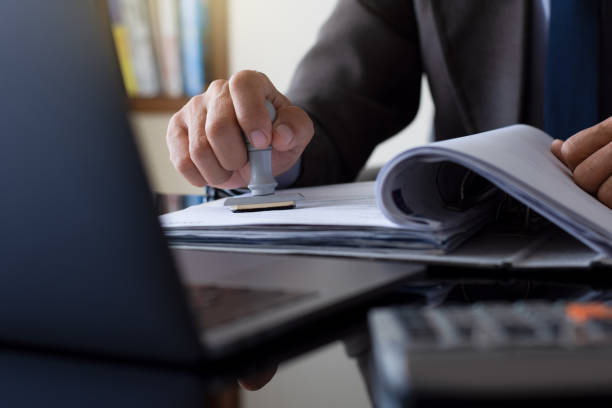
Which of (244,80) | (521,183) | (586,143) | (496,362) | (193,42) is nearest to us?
(496,362)

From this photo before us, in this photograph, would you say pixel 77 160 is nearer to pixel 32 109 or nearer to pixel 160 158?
pixel 32 109

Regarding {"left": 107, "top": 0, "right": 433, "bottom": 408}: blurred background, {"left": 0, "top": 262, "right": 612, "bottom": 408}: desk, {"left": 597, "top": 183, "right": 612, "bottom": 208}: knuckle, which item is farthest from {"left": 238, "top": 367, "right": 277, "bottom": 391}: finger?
{"left": 107, "top": 0, "right": 433, "bottom": 408}: blurred background

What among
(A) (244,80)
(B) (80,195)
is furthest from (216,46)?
(B) (80,195)

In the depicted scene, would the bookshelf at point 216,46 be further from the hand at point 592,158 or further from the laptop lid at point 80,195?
the laptop lid at point 80,195

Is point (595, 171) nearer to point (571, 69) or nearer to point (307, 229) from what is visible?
point (307, 229)

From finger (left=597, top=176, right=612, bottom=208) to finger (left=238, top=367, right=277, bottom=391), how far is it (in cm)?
30

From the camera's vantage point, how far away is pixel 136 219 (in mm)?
208

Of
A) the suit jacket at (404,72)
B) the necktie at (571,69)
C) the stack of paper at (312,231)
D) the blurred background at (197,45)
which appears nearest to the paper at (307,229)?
the stack of paper at (312,231)

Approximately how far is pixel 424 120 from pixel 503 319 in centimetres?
165

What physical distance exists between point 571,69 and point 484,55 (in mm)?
160

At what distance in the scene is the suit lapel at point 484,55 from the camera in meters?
0.92

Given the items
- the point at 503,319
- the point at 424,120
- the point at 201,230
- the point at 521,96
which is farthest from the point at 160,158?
the point at 503,319

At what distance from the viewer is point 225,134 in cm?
58

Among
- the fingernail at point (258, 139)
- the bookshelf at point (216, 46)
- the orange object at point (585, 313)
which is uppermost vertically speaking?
the orange object at point (585, 313)
